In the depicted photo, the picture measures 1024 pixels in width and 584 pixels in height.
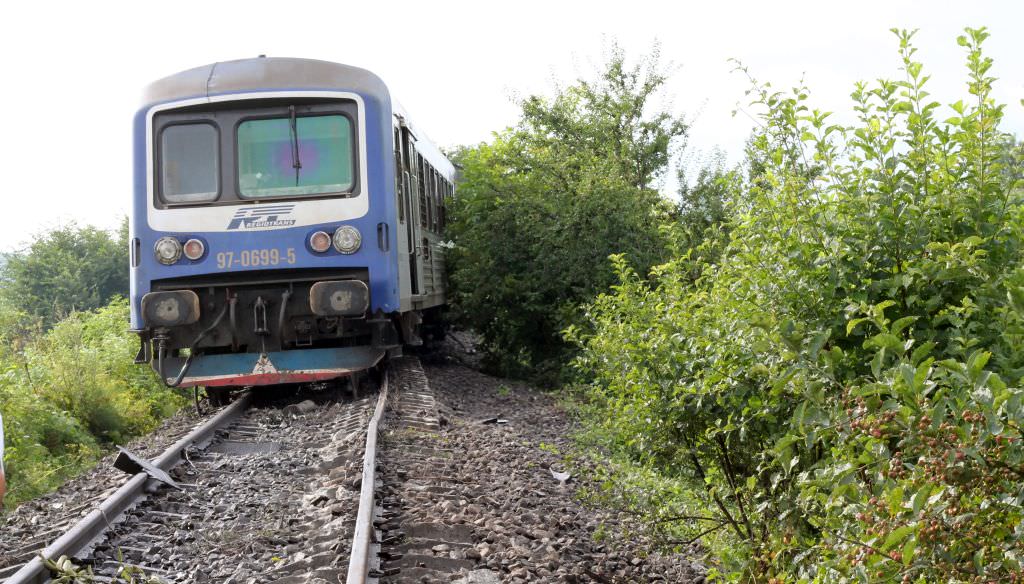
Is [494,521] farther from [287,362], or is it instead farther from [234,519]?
[287,362]

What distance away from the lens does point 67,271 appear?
103 ft

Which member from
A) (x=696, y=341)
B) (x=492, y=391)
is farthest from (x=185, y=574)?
(x=492, y=391)

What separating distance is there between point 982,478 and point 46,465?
7823mm

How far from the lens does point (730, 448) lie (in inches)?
206

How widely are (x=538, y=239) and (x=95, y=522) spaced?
9590 millimetres

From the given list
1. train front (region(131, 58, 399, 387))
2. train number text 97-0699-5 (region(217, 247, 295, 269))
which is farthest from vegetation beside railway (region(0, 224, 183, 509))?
train number text 97-0699-5 (region(217, 247, 295, 269))

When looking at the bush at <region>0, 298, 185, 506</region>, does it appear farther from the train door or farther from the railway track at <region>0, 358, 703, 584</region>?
the train door

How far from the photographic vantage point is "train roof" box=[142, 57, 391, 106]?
9281 millimetres

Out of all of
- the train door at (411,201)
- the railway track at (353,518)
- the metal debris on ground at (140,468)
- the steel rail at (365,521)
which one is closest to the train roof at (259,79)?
the train door at (411,201)

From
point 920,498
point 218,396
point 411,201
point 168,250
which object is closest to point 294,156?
point 168,250

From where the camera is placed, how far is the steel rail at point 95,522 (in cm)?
429

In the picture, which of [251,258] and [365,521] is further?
[251,258]

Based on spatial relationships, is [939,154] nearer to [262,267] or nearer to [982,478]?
[982,478]

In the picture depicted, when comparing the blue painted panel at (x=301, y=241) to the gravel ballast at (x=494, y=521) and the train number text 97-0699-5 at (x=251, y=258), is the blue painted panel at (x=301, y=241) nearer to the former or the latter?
the train number text 97-0699-5 at (x=251, y=258)
